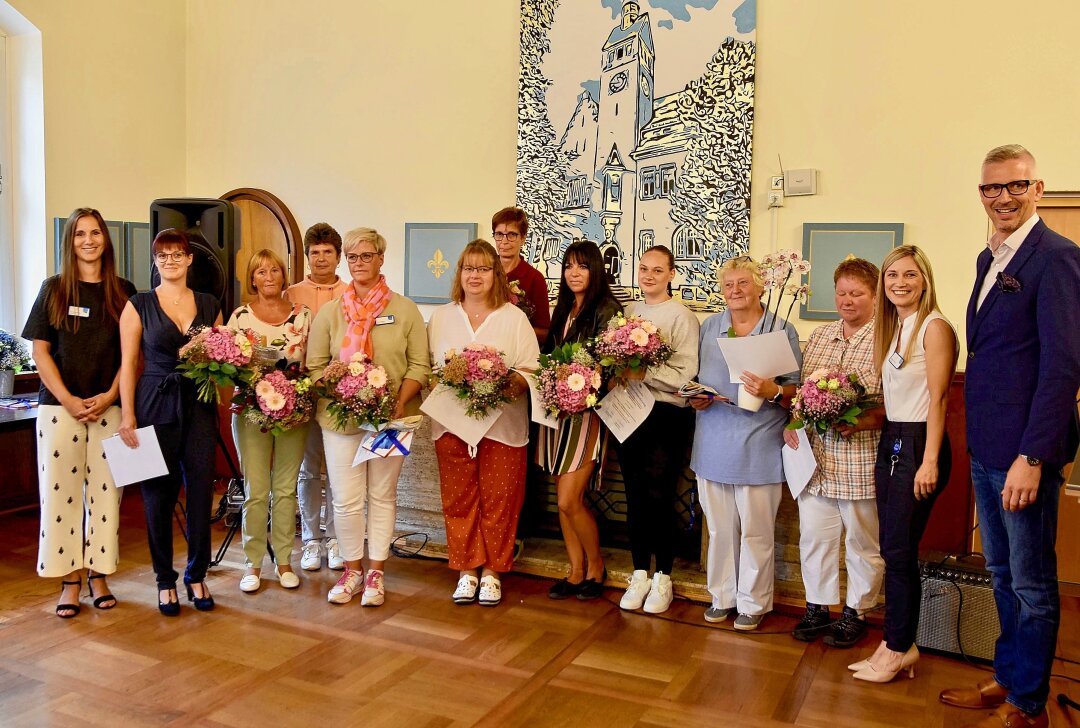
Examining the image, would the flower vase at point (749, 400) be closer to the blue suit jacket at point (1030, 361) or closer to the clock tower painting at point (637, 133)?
the blue suit jacket at point (1030, 361)

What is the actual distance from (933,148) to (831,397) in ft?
8.33

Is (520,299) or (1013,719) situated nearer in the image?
(1013,719)

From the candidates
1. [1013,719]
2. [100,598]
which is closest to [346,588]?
[100,598]

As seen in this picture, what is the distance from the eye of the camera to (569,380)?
12.3ft

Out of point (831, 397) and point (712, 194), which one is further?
point (712, 194)

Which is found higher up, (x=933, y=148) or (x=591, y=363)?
(x=933, y=148)

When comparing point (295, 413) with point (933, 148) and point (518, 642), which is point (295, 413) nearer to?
point (518, 642)

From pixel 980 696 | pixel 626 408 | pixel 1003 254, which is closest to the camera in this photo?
pixel 1003 254

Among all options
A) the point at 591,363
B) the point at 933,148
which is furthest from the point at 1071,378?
the point at 933,148

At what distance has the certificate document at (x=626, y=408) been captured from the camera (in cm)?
395

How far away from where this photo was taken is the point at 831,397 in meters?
3.29

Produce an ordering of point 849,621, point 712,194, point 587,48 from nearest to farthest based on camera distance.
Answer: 1. point 849,621
2. point 712,194
3. point 587,48

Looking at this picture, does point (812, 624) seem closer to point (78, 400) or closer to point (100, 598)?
point (100, 598)

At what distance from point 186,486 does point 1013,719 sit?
332 cm
